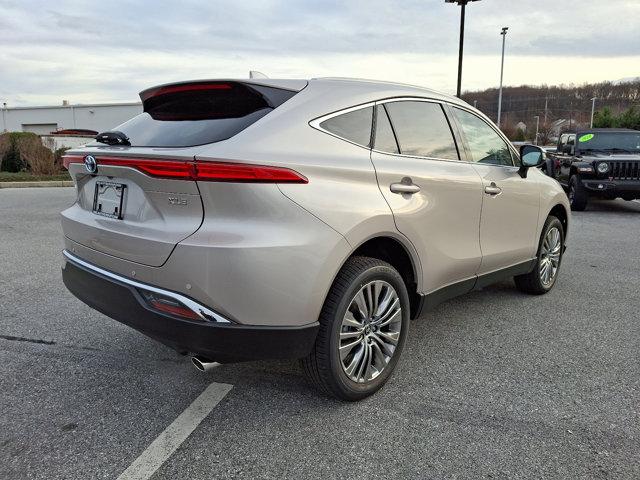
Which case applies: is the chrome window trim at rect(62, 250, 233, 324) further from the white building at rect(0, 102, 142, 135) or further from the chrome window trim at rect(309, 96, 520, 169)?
the white building at rect(0, 102, 142, 135)

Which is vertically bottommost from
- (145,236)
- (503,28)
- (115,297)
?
(115,297)

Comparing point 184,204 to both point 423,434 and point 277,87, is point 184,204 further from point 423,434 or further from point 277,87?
point 423,434

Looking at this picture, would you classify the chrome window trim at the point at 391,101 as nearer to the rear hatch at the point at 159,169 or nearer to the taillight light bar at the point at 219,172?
the rear hatch at the point at 159,169

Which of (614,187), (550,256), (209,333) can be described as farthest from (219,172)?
(614,187)

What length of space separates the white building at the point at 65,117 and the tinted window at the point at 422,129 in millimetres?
47600

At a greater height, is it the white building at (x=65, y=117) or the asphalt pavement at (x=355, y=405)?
the white building at (x=65, y=117)

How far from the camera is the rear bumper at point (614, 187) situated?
1047 centimetres

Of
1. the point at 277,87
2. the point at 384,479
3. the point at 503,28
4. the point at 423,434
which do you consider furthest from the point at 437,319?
the point at 503,28

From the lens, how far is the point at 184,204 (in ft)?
8.03

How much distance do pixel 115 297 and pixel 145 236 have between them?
0.40 metres

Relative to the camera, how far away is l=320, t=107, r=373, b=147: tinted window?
9.17 feet

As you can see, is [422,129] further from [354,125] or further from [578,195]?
[578,195]

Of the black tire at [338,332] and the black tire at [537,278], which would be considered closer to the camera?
the black tire at [338,332]

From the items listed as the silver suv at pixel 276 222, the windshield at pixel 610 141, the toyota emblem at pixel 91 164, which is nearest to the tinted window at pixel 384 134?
the silver suv at pixel 276 222
